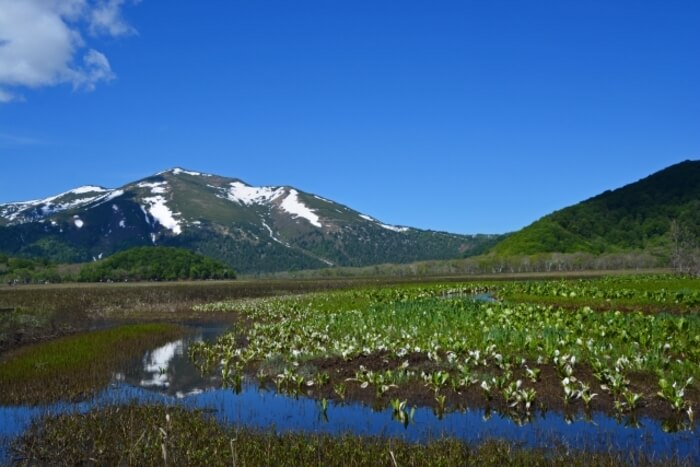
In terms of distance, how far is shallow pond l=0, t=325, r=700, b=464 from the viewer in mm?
12000

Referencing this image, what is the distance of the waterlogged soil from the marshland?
64 millimetres

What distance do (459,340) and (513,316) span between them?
23.1 feet

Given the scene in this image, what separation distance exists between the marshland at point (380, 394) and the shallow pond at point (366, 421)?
7 centimetres

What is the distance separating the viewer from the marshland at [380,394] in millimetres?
11555

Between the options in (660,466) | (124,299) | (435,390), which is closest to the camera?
(660,466)

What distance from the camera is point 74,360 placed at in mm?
24547

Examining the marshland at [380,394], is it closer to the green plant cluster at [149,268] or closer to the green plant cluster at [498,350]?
the green plant cluster at [498,350]

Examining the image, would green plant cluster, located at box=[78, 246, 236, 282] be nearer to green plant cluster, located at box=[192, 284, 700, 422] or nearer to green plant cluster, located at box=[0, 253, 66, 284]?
green plant cluster, located at box=[0, 253, 66, 284]

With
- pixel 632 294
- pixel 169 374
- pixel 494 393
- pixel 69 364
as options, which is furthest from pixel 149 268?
pixel 494 393

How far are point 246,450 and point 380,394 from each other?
6.09 meters

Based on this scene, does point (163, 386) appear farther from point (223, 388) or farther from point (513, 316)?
point (513, 316)

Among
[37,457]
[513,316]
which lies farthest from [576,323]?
[37,457]

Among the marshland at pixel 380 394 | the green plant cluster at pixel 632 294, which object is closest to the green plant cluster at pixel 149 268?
the green plant cluster at pixel 632 294

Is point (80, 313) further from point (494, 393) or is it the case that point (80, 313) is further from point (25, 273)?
point (25, 273)
